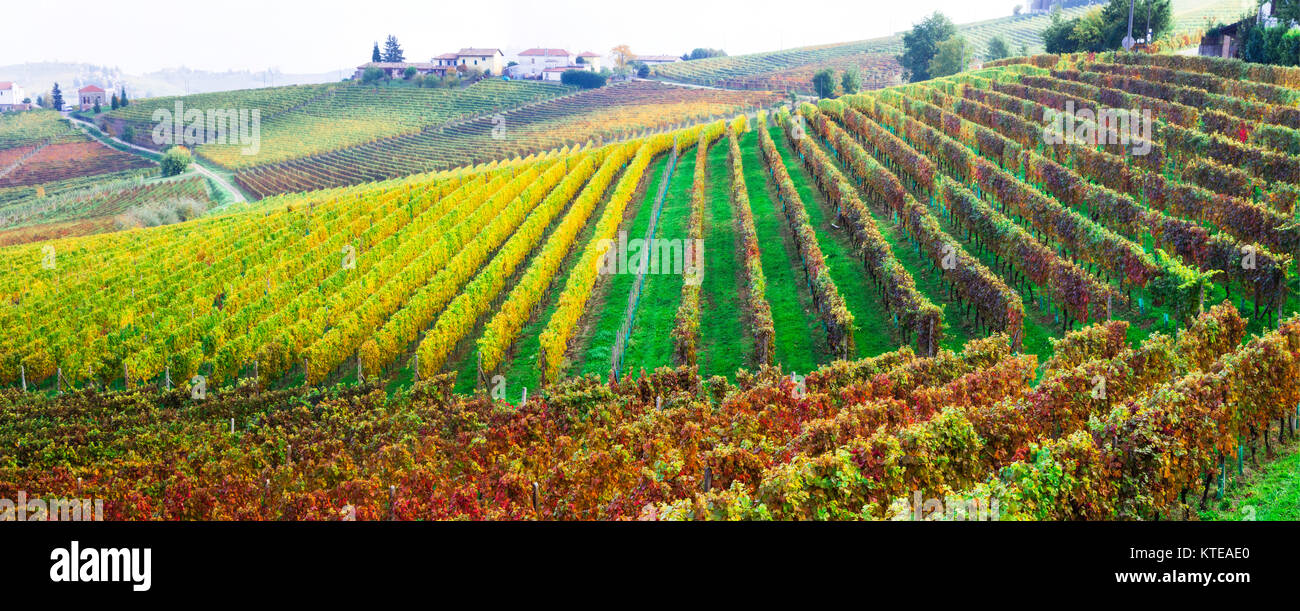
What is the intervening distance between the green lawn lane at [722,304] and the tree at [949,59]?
214ft

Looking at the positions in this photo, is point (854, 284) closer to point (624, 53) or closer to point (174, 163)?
point (174, 163)

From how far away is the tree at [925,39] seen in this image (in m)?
113

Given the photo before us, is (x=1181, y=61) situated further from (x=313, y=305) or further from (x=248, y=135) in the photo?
(x=248, y=135)

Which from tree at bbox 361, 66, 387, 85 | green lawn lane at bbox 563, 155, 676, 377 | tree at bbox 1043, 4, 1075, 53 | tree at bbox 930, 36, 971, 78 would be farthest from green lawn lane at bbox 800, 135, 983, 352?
tree at bbox 361, 66, 387, 85

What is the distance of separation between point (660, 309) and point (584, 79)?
122 meters

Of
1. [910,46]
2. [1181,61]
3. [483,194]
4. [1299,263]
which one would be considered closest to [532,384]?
[1299,263]

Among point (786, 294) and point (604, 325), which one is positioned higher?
point (786, 294)

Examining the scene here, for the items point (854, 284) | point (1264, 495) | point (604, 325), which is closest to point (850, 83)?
point (854, 284)

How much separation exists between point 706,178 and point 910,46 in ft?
219

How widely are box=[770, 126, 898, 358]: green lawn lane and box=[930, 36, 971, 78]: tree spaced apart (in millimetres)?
62911

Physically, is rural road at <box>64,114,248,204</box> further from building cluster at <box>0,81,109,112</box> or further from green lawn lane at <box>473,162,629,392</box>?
green lawn lane at <box>473,162,629,392</box>

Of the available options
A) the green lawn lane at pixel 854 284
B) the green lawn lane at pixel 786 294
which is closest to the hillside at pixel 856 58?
the green lawn lane at pixel 786 294

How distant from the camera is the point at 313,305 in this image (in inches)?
1314

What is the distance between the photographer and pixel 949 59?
4168 inches
